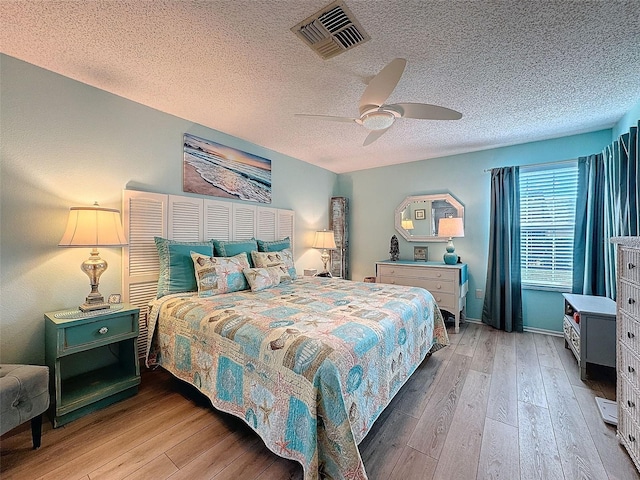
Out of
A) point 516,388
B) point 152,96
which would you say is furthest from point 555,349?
point 152,96

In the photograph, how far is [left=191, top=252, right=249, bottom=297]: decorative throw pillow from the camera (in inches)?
91.9

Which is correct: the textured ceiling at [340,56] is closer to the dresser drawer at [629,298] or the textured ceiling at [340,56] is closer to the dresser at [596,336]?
the dresser drawer at [629,298]

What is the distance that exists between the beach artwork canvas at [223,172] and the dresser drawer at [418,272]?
2.05m

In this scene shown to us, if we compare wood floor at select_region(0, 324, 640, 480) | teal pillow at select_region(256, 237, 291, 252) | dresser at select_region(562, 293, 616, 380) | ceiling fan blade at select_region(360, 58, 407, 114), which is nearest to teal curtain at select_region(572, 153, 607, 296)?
dresser at select_region(562, 293, 616, 380)

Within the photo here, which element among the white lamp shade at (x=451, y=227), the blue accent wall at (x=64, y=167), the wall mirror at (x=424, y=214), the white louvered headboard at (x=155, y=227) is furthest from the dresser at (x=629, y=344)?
the white louvered headboard at (x=155, y=227)

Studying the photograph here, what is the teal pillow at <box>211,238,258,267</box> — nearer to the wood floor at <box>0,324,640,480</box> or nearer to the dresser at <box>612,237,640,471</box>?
the wood floor at <box>0,324,640,480</box>

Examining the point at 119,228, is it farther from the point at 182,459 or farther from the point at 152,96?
the point at 182,459

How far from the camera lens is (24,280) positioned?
189 cm

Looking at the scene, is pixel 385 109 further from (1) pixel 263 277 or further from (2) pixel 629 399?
(2) pixel 629 399

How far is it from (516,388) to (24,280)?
3835 mm

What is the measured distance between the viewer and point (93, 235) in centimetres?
188

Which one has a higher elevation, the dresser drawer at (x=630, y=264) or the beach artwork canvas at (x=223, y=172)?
the beach artwork canvas at (x=223, y=172)

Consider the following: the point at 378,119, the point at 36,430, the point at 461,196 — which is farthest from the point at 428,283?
the point at 36,430

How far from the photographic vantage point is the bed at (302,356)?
119 centimetres
